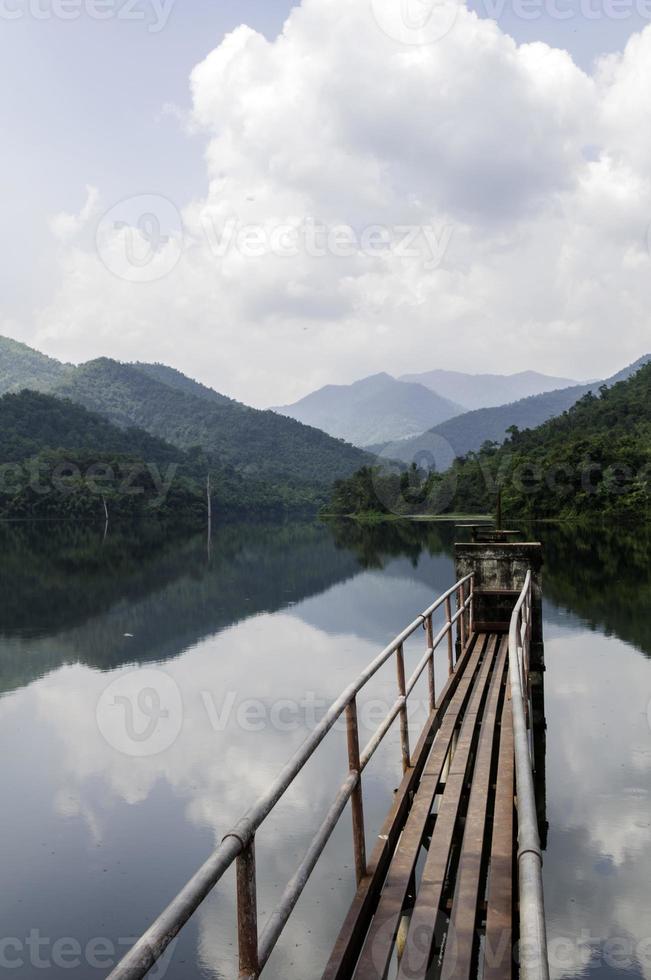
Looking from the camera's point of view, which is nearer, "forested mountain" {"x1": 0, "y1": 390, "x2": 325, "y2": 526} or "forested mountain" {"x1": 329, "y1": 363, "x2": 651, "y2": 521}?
"forested mountain" {"x1": 329, "y1": 363, "x2": 651, "y2": 521}

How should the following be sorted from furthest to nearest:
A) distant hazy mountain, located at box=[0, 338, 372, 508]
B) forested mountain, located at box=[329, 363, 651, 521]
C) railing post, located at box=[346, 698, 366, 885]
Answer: distant hazy mountain, located at box=[0, 338, 372, 508] < forested mountain, located at box=[329, 363, 651, 521] < railing post, located at box=[346, 698, 366, 885]

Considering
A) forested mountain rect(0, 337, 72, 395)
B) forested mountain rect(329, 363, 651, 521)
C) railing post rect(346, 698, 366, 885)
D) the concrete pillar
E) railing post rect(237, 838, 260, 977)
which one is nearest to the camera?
railing post rect(237, 838, 260, 977)

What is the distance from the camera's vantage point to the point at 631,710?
11789 millimetres

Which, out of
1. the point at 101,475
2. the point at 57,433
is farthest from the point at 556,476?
the point at 57,433

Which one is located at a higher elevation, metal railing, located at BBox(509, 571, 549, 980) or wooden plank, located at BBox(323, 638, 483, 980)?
metal railing, located at BBox(509, 571, 549, 980)

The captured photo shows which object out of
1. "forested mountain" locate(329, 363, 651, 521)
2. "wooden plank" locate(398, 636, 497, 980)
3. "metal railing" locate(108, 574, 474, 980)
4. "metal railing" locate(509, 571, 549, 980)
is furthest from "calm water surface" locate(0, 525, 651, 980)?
"forested mountain" locate(329, 363, 651, 521)

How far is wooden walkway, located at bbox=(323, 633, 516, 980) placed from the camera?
3.73 metres

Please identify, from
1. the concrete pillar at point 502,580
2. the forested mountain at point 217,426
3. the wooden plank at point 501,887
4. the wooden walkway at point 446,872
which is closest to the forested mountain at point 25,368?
the forested mountain at point 217,426

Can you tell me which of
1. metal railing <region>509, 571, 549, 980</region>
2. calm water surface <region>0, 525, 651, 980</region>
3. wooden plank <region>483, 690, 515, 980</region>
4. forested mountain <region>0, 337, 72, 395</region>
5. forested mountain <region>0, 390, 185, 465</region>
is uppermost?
forested mountain <region>0, 337, 72, 395</region>

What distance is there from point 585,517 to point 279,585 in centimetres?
4130

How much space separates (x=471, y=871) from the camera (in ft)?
14.8

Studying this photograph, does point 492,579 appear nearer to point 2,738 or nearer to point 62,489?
point 2,738

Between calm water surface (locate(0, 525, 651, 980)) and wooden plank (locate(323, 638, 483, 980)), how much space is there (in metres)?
1.28

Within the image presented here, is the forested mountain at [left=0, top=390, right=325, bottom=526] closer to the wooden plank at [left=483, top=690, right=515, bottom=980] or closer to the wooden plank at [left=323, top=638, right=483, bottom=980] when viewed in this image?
the wooden plank at [left=323, top=638, right=483, bottom=980]
